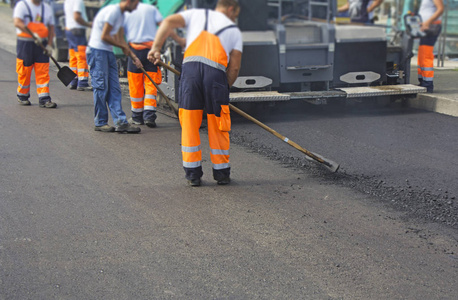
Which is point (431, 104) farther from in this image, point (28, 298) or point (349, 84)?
point (28, 298)

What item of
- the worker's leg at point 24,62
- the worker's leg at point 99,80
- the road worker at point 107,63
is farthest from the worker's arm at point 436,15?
the worker's leg at point 24,62

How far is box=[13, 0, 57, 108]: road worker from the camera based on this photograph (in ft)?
30.9

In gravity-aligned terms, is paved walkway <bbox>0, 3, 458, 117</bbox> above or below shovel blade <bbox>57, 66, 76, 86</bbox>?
below

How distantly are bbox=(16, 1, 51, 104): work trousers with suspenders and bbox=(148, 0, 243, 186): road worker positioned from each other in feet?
14.4

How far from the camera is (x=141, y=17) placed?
8641 mm

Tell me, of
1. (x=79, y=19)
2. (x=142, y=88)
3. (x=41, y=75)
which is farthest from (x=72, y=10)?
(x=142, y=88)

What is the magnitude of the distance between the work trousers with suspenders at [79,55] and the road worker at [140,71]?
2.95 meters

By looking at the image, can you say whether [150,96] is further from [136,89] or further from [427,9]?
[427,9]

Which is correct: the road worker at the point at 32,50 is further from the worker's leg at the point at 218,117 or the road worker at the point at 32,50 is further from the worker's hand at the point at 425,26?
the worker's hand at the point at 425,26

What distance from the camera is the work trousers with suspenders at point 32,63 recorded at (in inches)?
Answer: 372

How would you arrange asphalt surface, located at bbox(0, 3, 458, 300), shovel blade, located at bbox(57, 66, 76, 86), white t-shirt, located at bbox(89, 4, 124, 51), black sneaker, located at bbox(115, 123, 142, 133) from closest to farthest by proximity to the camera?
1. asphalt surface, located at bbox(0, 3, 458, 300)
2. white t-shirt, located at bbox(89, 4, 124, 51)
3. black sneaker, located at bbox(115, 123, 142, 133)
4. shovel blade, located at bbox(57, 66, 76, 86)

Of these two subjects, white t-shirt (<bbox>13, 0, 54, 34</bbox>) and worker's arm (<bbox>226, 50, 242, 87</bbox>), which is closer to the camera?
worker's arm (<bbox>226, 50, 242, 87</bbox>)

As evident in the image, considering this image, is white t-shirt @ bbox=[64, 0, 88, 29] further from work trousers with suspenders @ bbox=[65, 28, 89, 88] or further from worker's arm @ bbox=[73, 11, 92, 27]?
work trousers with suspenders @ bbox=[65, 28, 89, 88]

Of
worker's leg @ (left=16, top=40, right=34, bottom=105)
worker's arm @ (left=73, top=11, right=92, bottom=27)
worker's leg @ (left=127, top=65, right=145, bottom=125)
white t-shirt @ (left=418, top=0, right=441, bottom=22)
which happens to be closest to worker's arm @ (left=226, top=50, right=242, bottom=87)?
worker's leg @ (left=127, top=65, right=145, bottom=125)
